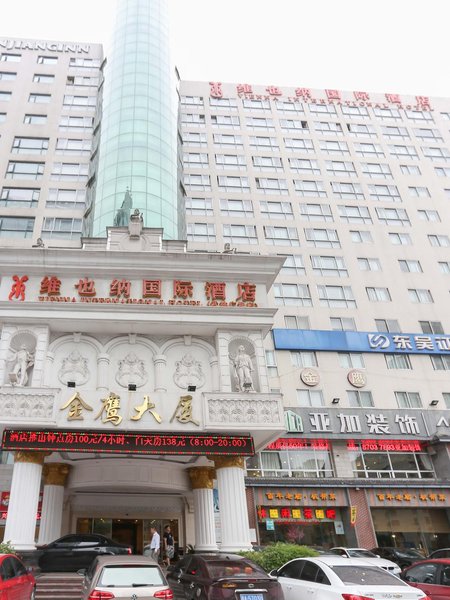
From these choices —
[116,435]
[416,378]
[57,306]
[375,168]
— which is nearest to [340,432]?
[416,378]

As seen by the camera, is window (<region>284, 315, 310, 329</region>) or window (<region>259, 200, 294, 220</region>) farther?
window (<region>259, 200, 294, 220</region>)

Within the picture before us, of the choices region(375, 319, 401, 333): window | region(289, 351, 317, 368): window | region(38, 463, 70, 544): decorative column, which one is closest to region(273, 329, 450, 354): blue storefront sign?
region(289, 351, 317, 368): window

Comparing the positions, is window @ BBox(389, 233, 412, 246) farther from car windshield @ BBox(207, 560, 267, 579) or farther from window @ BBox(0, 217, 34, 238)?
car windshield @ BBox(207, 560, 267, 579)

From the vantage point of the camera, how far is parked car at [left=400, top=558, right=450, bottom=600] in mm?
10148

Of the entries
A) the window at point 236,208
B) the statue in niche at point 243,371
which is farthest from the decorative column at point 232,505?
the window at point 236,208

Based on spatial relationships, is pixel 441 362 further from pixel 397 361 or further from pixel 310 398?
pixel 310 398

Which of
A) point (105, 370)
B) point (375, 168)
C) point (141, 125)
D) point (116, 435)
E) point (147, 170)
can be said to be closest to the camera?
point (116, 435)

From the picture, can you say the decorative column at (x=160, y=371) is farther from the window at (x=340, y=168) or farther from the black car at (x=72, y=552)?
the window at (x=340, y=168)

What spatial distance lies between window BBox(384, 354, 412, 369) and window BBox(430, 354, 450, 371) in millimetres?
1846

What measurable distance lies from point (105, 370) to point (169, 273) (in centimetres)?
472

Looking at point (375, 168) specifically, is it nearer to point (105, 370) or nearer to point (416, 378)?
point (416, 378)

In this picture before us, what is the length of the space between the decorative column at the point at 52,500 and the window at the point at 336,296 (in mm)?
21385

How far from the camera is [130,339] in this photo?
18875mm

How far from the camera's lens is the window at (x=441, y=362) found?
3211cm
